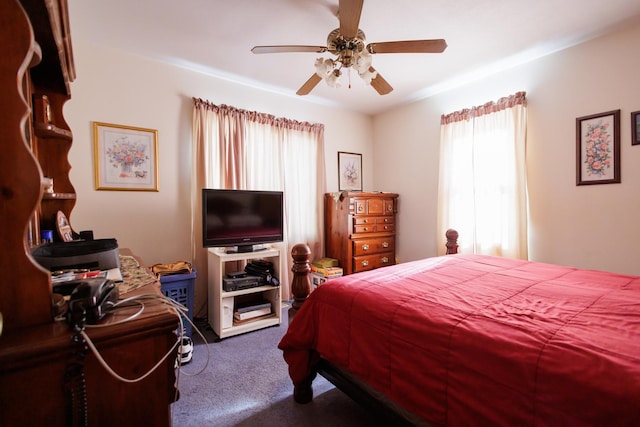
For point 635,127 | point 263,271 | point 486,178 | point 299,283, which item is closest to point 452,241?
point 486,178

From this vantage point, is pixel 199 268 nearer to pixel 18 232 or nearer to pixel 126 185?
pixel 126 185

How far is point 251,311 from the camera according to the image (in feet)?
8.95

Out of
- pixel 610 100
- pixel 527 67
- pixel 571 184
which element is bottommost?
pixel 571 184

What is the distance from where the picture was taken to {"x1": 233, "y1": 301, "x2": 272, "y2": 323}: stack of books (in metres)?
2.68

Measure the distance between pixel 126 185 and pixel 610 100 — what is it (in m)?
4.21

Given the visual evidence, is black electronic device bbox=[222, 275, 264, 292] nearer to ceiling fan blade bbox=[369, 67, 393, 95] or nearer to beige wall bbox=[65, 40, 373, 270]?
beige wall bbox=[65, 40, 373, 270]

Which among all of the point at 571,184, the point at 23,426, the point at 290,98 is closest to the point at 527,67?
the point at 571,184

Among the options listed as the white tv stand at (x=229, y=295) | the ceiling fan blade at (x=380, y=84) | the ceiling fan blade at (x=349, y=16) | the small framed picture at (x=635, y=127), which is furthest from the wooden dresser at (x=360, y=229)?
the small framed picture at (x=635, y=127)

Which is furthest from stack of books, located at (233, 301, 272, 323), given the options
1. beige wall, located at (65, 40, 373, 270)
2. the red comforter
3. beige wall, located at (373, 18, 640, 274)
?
beige wall, located at (373, 18, 640, 274)

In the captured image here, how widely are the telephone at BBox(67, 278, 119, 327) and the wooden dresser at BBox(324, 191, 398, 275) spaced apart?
295cm

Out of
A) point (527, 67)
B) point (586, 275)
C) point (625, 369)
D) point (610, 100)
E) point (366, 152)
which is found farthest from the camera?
point (366, 152)

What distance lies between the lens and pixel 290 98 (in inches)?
Answer: 140

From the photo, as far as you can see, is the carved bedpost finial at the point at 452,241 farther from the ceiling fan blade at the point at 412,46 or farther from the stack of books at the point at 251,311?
the stack of books at the point at 251,311

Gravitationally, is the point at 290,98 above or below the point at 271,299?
above
